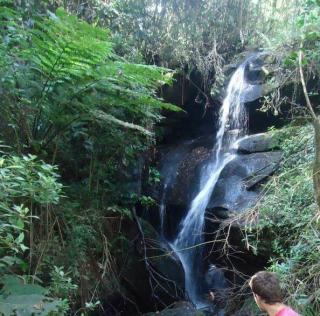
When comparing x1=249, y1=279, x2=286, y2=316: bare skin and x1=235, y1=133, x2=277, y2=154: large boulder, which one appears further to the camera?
x1=235, y1=133, x2=277, y2=154: large boulder

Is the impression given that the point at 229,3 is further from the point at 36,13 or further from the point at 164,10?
the point at 36,13

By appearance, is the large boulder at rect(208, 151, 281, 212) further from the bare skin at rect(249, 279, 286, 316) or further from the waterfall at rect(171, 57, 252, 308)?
the bare skin at rect(249, 279, 286, 316)

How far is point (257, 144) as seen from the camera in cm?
830

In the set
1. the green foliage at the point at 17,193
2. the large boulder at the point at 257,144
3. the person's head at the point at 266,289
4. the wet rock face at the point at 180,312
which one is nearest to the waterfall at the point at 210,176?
the large boulder at the point at 257,144

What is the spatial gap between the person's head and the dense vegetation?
1212 millimetres

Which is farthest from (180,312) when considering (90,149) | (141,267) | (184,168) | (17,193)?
(184,168)

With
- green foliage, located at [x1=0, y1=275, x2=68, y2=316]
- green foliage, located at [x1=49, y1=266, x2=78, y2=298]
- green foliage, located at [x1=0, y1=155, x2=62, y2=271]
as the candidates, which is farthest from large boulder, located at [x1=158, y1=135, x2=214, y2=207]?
green foliage, located at [x1=0, y1=275, x2=68, y2=316]

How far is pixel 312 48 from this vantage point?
7.05 m

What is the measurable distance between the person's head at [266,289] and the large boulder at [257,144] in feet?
18.8

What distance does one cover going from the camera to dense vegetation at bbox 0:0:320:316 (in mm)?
3275

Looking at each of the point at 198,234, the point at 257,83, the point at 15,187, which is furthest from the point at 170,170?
the point at 15,187

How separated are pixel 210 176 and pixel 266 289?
6.57 metres

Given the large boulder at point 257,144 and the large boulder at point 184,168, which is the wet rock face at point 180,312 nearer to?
the large boulder at point 184,168

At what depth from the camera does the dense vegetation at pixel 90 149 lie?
3.28 m
